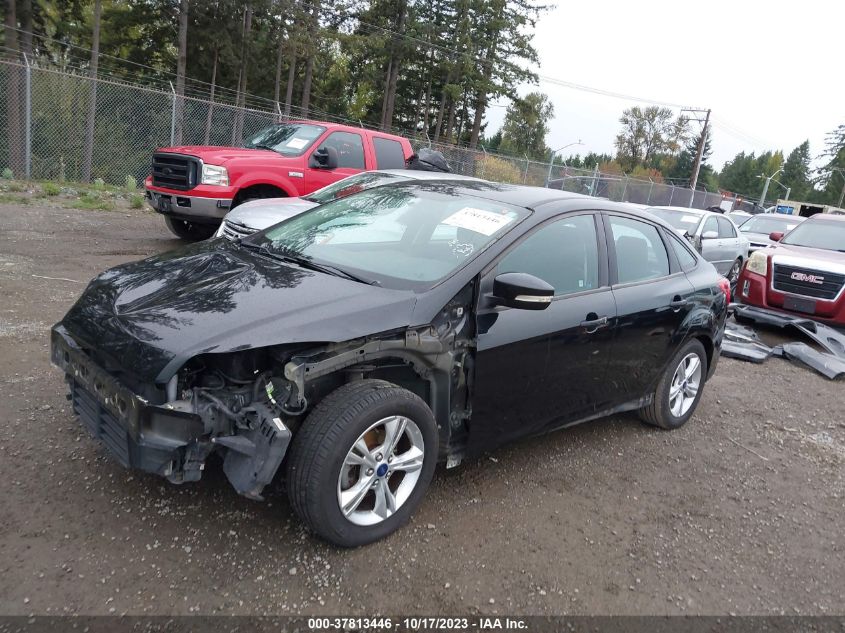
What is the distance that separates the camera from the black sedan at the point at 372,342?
246 centimetres

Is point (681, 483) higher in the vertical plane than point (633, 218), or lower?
lower

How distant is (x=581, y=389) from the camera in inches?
143

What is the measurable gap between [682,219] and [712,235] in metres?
0.96

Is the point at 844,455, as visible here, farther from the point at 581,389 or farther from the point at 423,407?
the point at 423,407

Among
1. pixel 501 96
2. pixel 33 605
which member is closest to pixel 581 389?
pixel 33 605

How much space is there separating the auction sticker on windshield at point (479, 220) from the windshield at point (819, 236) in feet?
25.6

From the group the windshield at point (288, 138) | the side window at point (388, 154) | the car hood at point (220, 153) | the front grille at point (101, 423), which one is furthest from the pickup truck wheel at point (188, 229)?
the front grille at point (101, 423)

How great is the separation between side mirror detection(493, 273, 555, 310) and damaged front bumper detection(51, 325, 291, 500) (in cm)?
121

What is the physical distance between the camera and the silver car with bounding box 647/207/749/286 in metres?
10.1

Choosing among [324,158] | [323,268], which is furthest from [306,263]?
[324,158]

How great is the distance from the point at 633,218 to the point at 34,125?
15.5 metres

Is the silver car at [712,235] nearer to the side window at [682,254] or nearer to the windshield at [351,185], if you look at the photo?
the windshield at [351,185]

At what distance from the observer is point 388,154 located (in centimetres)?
1016

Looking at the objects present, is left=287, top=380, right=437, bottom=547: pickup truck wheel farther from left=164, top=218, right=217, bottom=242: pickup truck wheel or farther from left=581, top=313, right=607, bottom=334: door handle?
left=164, top=218, right=217, bottom=242: pickup truck wheel
